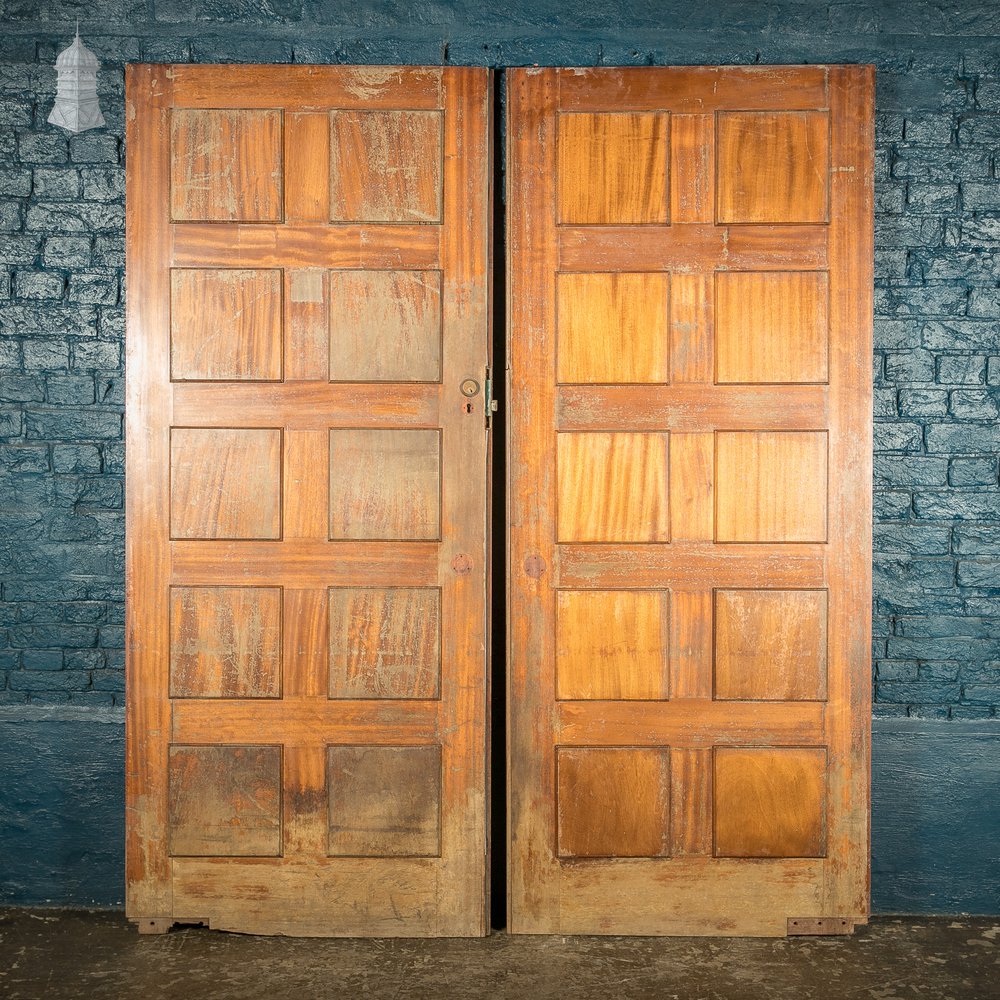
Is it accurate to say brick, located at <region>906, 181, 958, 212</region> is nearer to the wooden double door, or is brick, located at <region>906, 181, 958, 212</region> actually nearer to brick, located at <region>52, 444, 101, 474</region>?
the wooden double door

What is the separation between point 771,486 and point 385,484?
111 centimetres

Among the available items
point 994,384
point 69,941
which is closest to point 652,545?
point 994,384

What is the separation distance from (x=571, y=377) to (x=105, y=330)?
1420 mm

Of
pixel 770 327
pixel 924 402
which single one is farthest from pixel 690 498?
pixel 924 402

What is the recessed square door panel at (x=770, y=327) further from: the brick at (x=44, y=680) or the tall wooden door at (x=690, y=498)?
the brick at (x=44, y=680)

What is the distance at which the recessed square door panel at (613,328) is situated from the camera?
2756mm

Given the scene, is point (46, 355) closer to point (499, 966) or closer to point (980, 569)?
point (499, 966)

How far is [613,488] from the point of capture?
2766 mm

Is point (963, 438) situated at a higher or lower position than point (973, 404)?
lower

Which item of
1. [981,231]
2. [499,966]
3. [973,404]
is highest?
[981,231]

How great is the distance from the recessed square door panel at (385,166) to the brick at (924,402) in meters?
1.49

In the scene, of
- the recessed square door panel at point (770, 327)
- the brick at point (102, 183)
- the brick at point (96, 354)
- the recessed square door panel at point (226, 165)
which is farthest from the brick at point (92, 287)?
the recessed square door panel at point (770, 327)

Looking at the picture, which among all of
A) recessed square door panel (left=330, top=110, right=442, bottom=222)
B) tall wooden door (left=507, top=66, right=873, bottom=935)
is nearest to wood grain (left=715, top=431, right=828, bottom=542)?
tall wooden door (left=507, top=66, right=873, bottom=935)

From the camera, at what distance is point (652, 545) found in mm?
2764
